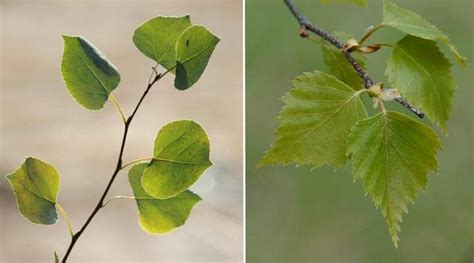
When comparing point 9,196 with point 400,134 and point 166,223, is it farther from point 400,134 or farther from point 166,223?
point 400,134

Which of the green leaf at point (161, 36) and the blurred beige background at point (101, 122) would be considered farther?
the blurred beige background at point (101, 122)

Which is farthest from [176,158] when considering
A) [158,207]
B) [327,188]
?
[327,188]

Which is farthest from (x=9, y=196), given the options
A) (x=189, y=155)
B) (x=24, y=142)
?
(x=189, y=155)

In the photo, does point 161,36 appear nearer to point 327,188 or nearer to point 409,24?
point 409,24

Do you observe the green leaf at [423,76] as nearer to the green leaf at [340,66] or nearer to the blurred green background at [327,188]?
the green leaf at [340,66]

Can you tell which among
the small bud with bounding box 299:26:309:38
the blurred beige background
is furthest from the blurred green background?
the small bud with bounding box 299:26:309:38

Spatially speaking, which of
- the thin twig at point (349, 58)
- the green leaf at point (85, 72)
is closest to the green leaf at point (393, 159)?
the thin twig at point (349, 58)

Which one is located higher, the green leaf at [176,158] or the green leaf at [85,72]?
the green leaf at [85,72]
